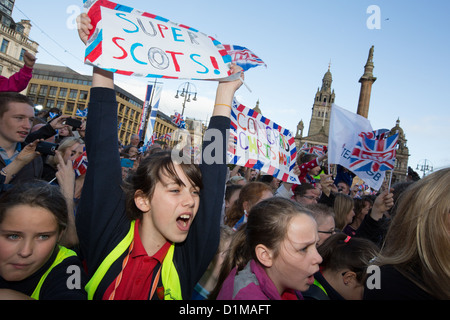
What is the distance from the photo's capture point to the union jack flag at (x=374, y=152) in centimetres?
555

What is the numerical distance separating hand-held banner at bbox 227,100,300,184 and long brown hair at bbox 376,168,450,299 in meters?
2.35

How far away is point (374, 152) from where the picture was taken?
5680 millimetres

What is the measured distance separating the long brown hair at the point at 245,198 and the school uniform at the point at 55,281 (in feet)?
7.58

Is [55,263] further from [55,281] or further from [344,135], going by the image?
[344,135]

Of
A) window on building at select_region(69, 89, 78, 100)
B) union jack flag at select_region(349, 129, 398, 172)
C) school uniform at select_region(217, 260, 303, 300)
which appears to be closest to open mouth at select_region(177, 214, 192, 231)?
school uniform at select_region(217, 260, 303, 300)

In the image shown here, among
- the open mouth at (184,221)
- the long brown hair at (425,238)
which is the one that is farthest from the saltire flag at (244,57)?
the long brown hair at (425,238)

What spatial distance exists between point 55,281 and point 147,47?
140cm

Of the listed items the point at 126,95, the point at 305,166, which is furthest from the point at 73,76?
the point at 305,166

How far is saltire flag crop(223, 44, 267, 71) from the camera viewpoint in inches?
96.0

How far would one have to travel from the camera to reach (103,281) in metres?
1.47

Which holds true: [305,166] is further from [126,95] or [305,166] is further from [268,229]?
[126,95]

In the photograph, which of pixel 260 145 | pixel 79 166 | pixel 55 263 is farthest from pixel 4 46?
pixel 55 263

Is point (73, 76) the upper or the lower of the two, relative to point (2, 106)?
upper
